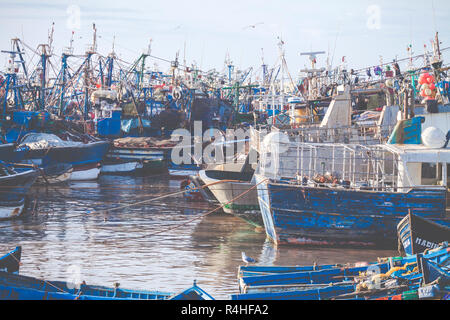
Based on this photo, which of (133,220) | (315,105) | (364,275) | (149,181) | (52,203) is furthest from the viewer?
(149,181)

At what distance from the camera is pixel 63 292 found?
950cm

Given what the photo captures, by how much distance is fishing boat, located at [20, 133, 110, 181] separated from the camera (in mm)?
30203

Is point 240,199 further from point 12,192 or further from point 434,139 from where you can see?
point 12,192

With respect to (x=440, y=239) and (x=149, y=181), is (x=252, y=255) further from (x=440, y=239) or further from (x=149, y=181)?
(x=149, y=181)

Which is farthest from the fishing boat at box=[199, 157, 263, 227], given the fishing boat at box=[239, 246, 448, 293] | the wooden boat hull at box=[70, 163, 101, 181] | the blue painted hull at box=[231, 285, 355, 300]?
the wooden boat hull at box=[70, 163, 101, 181]

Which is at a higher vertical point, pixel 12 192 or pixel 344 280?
pixel 12 192

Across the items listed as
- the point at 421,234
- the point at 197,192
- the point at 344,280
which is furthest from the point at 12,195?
the point at 421,234

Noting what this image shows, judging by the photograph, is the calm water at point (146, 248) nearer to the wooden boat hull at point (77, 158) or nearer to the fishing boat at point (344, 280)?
the fishing boat at point (344, 280)

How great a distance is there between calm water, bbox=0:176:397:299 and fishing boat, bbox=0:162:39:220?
53 cm

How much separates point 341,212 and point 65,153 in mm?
20722

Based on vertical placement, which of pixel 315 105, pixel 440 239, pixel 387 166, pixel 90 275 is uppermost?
pixel 315 105
